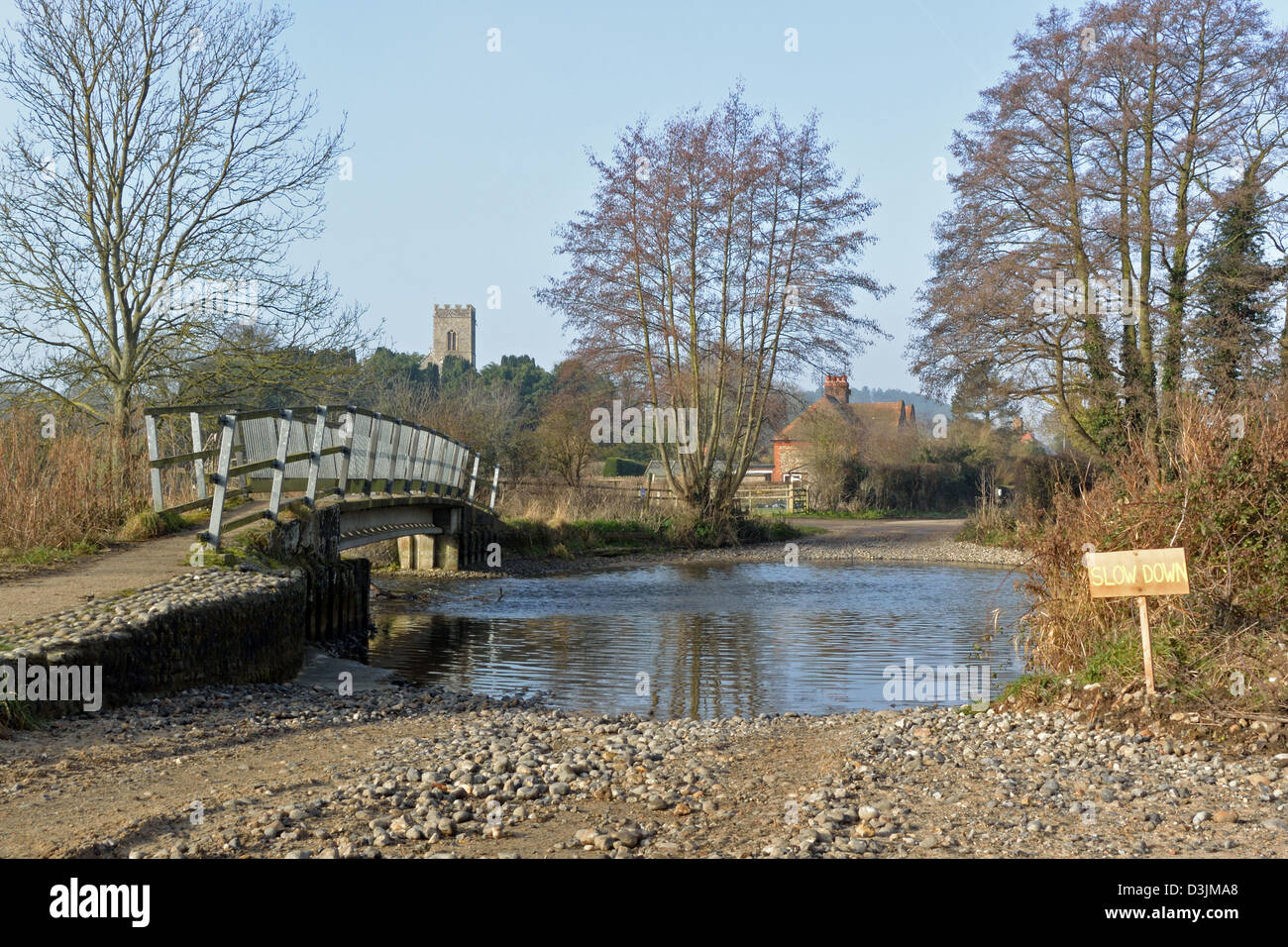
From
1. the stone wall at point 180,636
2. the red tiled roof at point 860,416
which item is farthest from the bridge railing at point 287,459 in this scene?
the red tiled roof at point 860,416

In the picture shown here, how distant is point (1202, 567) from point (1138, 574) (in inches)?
37.6

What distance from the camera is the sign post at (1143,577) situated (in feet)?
22.3

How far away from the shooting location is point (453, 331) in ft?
395

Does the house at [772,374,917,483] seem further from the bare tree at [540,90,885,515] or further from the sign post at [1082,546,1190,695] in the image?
the sign post at [1082,546,1190,695]

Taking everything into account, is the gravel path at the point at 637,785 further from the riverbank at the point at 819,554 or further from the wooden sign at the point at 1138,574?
the riverbank at the point at 819,554

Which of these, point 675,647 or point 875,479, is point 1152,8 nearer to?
point 675,647

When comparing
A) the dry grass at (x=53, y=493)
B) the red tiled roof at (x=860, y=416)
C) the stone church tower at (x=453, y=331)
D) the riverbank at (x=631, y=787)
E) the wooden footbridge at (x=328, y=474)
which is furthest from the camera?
the stone church tower at (x=453, y=331)

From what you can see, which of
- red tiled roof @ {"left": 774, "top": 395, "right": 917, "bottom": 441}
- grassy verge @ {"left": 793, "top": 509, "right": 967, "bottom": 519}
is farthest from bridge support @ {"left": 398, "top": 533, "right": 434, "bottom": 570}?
grassy verge @ {"left": 793, "top": 509, "right": 967, "bottom": 519}

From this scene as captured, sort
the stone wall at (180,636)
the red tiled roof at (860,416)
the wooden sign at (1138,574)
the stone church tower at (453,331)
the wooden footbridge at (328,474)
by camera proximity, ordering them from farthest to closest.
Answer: the stone church tower at (453,331), the red tiled roof at (860,416), the wooden footbridge at (328,474), the stone wall at (180,636), the wooden sign at (1138,574)

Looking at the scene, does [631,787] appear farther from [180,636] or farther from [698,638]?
[698,638]

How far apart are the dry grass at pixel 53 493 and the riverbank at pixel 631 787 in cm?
572

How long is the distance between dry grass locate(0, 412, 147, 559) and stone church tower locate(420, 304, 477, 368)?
331ft

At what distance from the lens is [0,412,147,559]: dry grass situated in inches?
487
